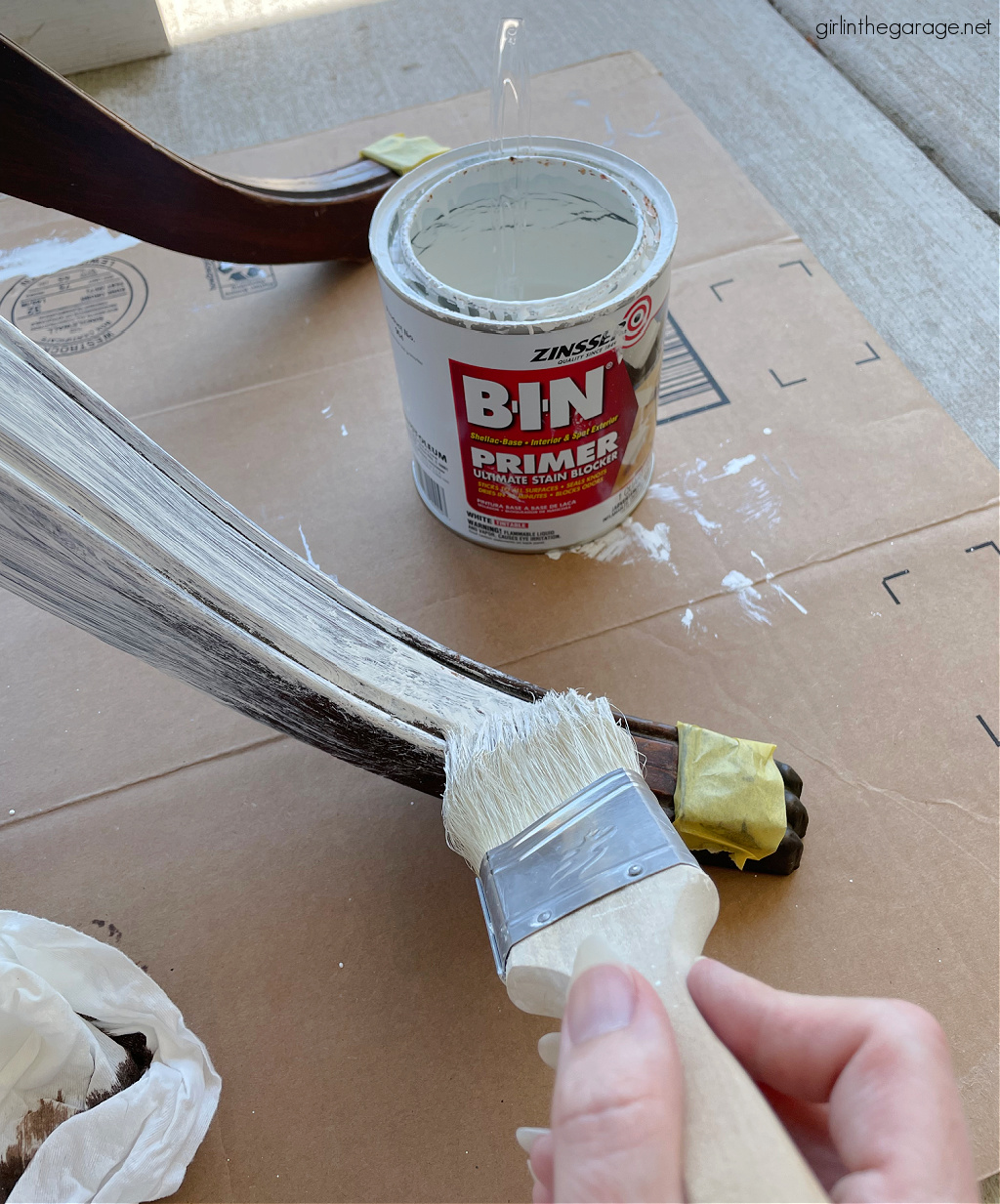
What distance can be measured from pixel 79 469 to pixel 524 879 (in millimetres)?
331

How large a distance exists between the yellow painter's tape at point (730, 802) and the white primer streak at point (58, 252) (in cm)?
90

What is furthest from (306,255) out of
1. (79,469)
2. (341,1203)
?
(341,1203)

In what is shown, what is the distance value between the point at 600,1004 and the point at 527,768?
16 cm

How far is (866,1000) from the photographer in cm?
39

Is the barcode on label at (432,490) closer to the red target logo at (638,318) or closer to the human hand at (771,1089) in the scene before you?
the red target logo at (638,318)

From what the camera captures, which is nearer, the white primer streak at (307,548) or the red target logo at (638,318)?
the red target logo at (638,318)

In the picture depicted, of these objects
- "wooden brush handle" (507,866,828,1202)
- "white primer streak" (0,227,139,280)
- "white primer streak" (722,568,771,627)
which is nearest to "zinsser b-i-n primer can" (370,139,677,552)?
"white primer streak" (722,568,771,627)

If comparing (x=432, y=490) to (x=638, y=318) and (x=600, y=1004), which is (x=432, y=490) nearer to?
(x=638, y=318)

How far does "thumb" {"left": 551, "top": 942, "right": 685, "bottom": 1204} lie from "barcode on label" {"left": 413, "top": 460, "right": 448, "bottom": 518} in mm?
481

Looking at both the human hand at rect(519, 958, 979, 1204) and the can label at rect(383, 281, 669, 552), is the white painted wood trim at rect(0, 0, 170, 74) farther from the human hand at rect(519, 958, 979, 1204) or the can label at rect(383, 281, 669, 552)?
the human hand at rect(519, 958, 979, 1204)

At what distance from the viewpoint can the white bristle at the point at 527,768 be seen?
489 mm

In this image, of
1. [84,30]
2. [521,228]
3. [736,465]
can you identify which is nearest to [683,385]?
[736,465]

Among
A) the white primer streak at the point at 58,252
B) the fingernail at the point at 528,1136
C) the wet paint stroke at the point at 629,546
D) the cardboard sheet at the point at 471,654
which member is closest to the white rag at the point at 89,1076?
the cardboard sheet at the point at 471,654

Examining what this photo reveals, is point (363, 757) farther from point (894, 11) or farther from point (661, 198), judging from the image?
point (894, 11)
